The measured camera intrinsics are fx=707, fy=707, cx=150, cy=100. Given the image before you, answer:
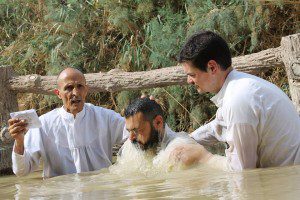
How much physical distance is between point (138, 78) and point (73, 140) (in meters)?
1.41

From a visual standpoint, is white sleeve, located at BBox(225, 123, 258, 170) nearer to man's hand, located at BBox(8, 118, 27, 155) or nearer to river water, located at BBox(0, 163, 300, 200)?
river water, located at BBox(0, 163, 300, 200)

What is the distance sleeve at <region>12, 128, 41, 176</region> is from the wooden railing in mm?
1532

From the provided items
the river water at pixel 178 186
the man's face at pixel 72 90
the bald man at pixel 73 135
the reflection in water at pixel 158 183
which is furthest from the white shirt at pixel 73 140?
the river water at pixel 178 186

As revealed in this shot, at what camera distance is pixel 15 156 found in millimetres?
6613

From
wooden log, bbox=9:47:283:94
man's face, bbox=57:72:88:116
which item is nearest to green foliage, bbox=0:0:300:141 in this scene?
wooden log, bbox=9:47:283:94

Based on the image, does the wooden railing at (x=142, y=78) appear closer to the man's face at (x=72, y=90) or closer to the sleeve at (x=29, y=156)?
the man's face at (x=72, y=90)

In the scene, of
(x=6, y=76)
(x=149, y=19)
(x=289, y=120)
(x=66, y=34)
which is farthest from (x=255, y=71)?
(x=66, y=34)

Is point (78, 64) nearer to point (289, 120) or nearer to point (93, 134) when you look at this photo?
point (93, 134)

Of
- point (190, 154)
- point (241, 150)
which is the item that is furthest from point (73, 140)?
point (241, 150)

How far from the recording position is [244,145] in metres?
4.59

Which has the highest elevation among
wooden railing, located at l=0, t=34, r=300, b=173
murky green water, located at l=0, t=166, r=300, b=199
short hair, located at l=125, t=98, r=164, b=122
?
wooden railing, located at l=0, t=34, r=300, b=173

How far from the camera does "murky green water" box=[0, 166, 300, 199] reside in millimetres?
4043

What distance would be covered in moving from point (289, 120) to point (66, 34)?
25.7 feet

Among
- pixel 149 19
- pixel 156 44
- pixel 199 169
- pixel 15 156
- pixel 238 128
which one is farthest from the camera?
pixel 149 19
